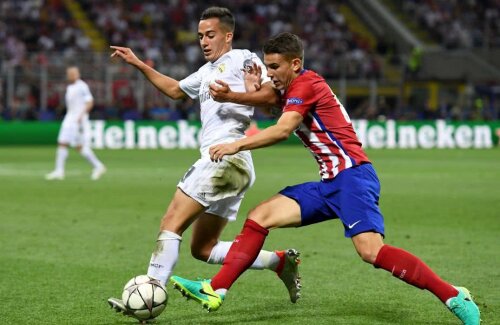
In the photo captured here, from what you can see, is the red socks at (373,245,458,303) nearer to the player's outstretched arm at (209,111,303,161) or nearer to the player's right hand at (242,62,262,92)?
the player's outstretched arm at (209,111,303,161)

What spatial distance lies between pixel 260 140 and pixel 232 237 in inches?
A: 219

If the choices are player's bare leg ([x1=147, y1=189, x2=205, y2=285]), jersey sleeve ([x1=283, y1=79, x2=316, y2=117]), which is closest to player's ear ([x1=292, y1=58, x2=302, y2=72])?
jersey sleeve ([x1=283, y1=79, x2=316, y2=117])

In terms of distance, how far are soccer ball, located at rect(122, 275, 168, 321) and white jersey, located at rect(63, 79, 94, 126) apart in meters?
14.7

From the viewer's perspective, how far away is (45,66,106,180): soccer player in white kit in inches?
821

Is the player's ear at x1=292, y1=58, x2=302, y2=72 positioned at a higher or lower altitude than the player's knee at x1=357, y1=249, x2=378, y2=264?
higher

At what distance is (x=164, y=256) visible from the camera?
277 inches

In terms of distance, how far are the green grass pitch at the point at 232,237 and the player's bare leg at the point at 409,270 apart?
549mm

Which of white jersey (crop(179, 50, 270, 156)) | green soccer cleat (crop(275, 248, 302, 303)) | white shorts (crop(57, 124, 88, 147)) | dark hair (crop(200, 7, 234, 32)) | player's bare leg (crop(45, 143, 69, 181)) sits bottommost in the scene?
player's bare leg (crop(45, 143, 69, 181))

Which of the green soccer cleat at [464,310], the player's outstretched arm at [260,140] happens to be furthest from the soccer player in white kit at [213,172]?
the green soccer cleat at [464,310]

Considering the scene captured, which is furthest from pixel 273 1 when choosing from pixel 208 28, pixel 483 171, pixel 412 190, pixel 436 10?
pixel 208 28

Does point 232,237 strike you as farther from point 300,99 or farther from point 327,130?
point 300,99

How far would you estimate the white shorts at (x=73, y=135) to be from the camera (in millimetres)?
20781

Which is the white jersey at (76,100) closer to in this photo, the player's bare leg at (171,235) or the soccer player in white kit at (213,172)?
the soccer player in white kit at (213,172)

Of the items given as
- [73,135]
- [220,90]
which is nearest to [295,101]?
[220,90]
